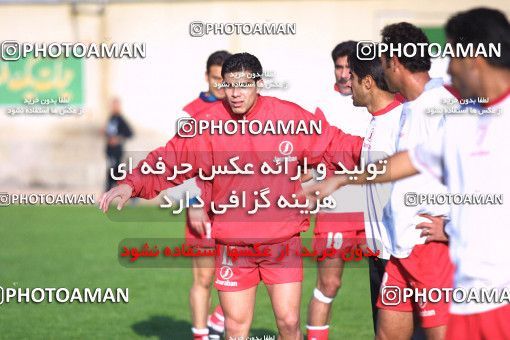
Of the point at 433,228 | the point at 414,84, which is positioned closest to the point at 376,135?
the point at 414,84

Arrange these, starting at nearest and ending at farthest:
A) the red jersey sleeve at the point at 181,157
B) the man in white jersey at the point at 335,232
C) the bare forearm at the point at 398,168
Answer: the bare forearm at the point at 398,168, the red jersey sleeve at the point at 181,157, the man in white jersey at the point at 335,232

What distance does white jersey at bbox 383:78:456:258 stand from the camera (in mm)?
5832

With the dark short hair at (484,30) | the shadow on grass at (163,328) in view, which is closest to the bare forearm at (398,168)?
the dark short hair at (484,30)

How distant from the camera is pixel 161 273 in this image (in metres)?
12.6

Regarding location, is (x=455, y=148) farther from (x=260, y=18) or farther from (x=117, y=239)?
(x=260, y=18)

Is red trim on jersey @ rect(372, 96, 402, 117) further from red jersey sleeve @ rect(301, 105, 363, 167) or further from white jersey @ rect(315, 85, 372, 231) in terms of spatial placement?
→ white jersey @ rect(315, 85, 372, 231)

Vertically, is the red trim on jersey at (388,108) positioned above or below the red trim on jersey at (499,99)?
above

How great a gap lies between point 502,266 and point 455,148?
1.75ft

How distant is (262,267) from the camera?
22.4ft

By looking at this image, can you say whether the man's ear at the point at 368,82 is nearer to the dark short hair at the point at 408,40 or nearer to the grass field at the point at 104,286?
the dark short hair at the point at 408,40

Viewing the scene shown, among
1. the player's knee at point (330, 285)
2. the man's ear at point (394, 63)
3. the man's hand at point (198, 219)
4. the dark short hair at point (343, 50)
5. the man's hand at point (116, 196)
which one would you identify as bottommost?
the player's knee at point (330, 285)

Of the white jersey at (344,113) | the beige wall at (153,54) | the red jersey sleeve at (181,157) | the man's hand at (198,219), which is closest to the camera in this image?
the red jersey sleeve at (181,157)

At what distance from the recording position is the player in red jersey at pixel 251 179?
6.64 m

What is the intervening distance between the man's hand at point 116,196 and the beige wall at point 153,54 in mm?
15035
